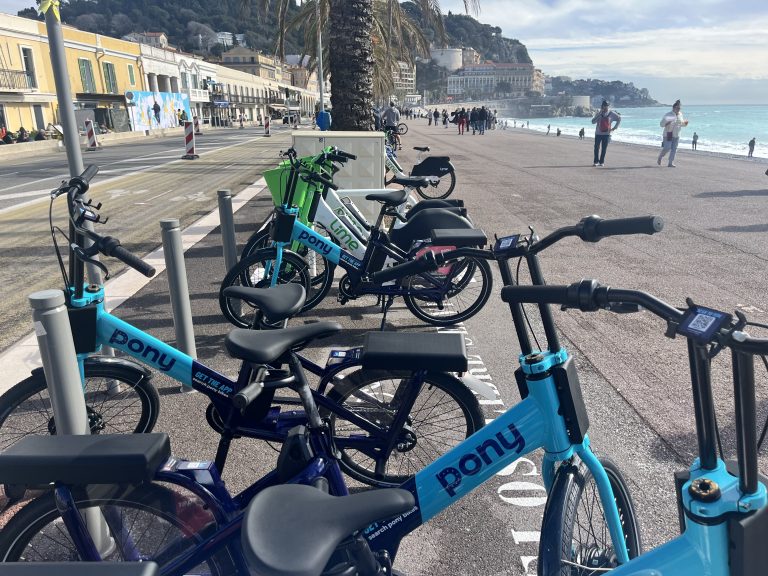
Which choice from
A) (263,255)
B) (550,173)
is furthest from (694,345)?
(550,173)

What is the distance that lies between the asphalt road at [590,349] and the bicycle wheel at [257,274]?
218 millimetres

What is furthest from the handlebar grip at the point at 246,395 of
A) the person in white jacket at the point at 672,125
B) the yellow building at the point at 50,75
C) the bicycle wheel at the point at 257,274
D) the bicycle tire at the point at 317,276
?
the yellow building at the point at 50,75

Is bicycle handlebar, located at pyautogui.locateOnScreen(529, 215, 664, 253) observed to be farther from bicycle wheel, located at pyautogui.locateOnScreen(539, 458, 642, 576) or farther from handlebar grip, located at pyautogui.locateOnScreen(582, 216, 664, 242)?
bicycle wheel, located at pyautogui.locateOnScreen(539, 458, 642, 576)

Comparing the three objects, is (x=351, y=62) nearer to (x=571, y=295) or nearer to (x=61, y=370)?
(x=61, y=370)

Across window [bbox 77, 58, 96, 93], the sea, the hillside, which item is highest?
the hillside

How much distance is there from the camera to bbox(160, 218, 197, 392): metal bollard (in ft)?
11.9

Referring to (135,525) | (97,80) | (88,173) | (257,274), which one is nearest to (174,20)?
(97,80)

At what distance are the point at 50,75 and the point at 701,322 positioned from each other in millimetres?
50420

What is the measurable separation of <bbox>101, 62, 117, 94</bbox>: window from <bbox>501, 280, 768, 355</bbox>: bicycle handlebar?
2247 inches

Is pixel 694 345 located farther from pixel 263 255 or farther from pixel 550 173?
pixel 550 173

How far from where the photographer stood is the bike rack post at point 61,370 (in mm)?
2096

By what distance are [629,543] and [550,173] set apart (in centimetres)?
1565

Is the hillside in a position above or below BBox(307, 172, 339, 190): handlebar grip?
above

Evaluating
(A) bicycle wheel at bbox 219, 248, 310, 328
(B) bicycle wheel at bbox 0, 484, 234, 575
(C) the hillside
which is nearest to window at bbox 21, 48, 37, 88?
(A) bicycle wheel at bbox 219, 248, 310, 328
